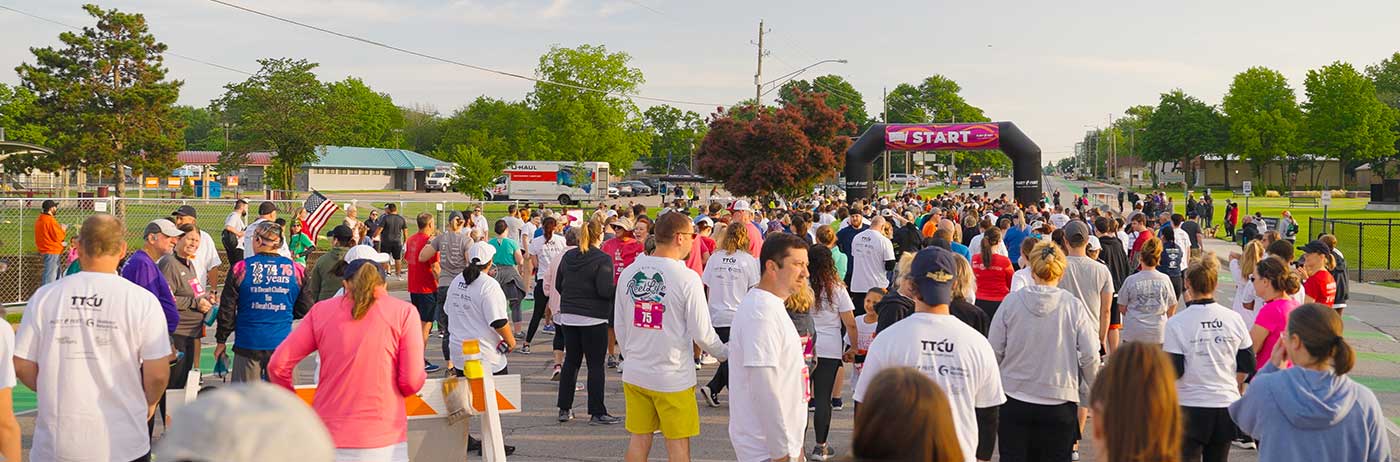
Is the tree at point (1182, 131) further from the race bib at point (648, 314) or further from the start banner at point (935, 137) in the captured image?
the race bib at point (648, 314)

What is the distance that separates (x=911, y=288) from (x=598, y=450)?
3969 mm

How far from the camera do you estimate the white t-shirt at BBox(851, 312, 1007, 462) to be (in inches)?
179

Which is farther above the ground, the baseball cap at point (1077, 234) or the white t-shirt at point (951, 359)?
the baseball cap at point (1077, 234)

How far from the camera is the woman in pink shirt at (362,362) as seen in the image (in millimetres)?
4840

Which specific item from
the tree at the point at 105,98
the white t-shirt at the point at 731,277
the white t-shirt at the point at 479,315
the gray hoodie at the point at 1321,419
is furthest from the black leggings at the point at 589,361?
the tree at the point at 105,98

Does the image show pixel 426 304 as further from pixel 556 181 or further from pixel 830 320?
pixel 556 181

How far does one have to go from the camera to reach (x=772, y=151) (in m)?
35.8

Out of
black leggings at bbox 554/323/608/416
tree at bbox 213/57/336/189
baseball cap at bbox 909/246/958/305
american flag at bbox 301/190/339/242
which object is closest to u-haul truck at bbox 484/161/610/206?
tree at bbox 213/57/336/189

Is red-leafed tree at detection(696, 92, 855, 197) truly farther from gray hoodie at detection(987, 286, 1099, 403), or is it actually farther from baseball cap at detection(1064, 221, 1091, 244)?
gray hoodie at detection(987, 286, 1099, 403)

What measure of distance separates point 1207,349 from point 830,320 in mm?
2609

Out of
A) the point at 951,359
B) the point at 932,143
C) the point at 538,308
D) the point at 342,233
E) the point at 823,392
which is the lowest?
the point at 823,392

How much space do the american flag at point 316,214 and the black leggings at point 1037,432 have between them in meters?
13.7

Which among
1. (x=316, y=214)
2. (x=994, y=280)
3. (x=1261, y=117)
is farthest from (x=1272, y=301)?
(x=1261, y=117)

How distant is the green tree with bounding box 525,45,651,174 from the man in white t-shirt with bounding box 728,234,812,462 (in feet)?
232
